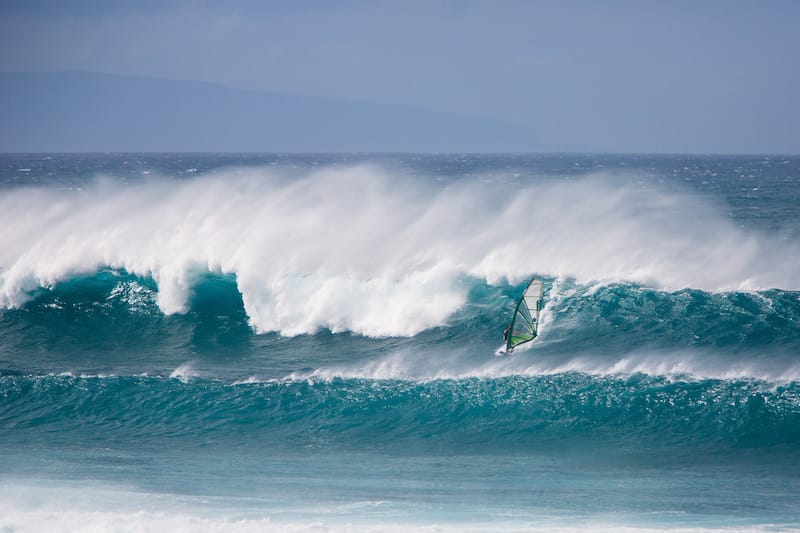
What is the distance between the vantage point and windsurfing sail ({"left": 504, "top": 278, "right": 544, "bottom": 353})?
53.2ft

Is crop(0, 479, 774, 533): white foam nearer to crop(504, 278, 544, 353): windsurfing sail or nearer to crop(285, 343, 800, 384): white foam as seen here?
crop(285, 343, 800, 384): white foam

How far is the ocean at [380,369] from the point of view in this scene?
438 inches

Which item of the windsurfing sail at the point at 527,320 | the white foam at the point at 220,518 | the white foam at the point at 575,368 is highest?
the windsurfing sail at the point at 527,320

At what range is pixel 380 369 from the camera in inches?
635

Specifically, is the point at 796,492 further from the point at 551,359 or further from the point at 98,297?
the point at 98,297

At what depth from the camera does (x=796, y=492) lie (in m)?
11.3

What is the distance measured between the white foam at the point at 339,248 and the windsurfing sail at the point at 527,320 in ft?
7.21

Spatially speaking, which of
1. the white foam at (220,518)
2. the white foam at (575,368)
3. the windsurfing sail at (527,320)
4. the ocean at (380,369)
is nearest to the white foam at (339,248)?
the ocean at (380,369)

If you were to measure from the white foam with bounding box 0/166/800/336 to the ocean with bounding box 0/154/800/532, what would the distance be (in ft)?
0.29

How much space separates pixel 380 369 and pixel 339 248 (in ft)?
20.9

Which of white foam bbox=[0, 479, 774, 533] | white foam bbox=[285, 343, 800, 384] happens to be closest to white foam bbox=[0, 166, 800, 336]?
white foam bbox=[285, 343, 800, 384]

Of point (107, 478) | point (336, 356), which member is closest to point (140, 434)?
point (107, 478)

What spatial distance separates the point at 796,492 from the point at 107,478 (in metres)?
9.36

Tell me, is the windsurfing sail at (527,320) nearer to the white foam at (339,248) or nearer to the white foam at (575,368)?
the white foam at (575,368)
